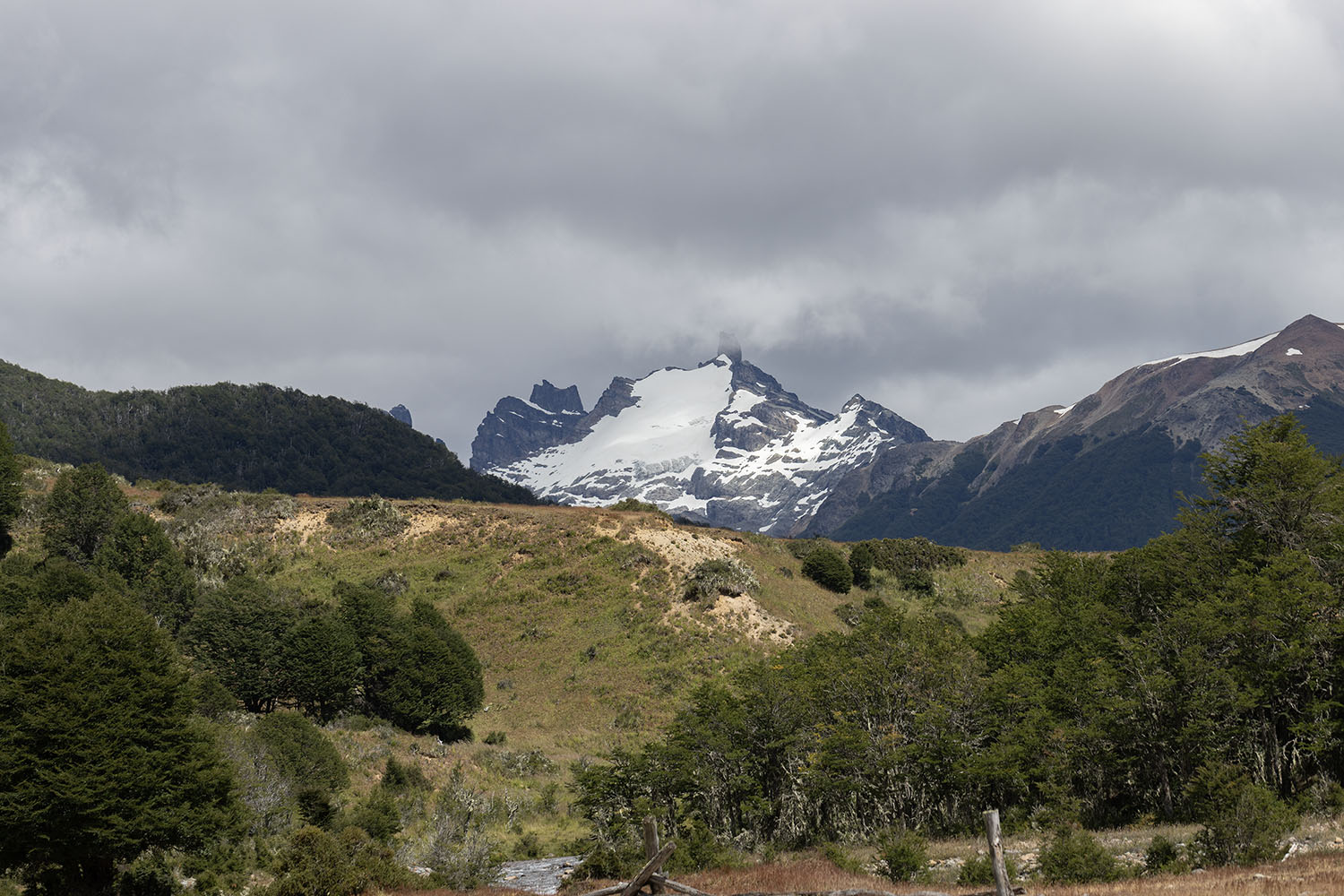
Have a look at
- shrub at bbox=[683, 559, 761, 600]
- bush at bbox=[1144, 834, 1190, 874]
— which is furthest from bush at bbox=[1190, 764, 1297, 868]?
shrub at bbox=[683, 559, 761, 600]

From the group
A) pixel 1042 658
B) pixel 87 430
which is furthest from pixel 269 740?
pixel 87 430

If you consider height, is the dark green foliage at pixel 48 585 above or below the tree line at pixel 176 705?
above

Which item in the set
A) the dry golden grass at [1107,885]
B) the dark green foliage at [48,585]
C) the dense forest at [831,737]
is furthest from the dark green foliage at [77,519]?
the dry golden grass at [1107,885]

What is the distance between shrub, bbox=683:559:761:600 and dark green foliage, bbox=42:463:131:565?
40926 mm

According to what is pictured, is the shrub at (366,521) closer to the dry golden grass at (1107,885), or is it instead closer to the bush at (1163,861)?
the dry golden grass at (1107,885)

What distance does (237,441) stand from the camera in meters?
179

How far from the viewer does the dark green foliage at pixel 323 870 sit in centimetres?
1975

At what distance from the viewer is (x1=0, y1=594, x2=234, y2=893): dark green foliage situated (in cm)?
2081

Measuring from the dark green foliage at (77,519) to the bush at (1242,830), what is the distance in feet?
208

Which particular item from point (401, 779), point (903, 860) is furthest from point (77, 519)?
point (903, 860)

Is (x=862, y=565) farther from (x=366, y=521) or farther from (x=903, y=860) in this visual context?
(x=903, y=860)

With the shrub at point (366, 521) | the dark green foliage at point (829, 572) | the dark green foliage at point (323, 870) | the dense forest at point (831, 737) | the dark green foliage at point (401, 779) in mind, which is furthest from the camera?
the dark green foliage at point (829, 572)

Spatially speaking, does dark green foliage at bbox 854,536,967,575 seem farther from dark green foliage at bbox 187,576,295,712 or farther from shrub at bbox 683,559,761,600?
dark green foliage at bbox 187,576,295,712

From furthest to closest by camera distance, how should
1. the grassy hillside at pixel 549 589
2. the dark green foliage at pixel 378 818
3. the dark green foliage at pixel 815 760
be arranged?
the grassy hillside at pixel 549 589 < the dark green foliage at pixel 378 818 < the dark green foliage at pixel 815 760
